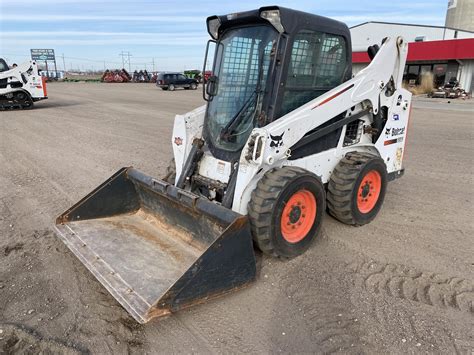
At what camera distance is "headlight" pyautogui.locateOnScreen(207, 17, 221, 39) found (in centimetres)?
419

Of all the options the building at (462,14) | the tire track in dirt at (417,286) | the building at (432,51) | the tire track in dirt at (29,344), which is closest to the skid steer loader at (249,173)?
the tire track in dirt at (29,344)

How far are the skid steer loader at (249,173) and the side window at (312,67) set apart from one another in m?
0.01

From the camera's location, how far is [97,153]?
27.5 ft

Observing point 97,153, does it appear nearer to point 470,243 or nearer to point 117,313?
point 117,313

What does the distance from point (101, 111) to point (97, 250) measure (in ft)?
46.2

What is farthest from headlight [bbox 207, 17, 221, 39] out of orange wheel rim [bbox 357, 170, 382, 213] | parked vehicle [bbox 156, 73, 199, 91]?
parked vehicle [bbox 156, 73, 199, 91]

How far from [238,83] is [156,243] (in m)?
1.82

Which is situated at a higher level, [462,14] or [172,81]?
[462,14]

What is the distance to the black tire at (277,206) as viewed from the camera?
3.38 m

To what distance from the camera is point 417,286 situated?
11.3 ft

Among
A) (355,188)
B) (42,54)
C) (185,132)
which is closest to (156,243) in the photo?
(185,132)

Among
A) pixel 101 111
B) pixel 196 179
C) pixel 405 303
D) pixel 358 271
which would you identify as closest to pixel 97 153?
pixel 196 179

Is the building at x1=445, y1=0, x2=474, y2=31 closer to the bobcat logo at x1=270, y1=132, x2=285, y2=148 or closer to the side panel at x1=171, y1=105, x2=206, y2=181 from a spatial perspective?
the side panel at x1=171, y1=105, x2=206, y2=181

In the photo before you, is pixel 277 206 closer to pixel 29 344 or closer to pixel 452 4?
pixel 29 344
